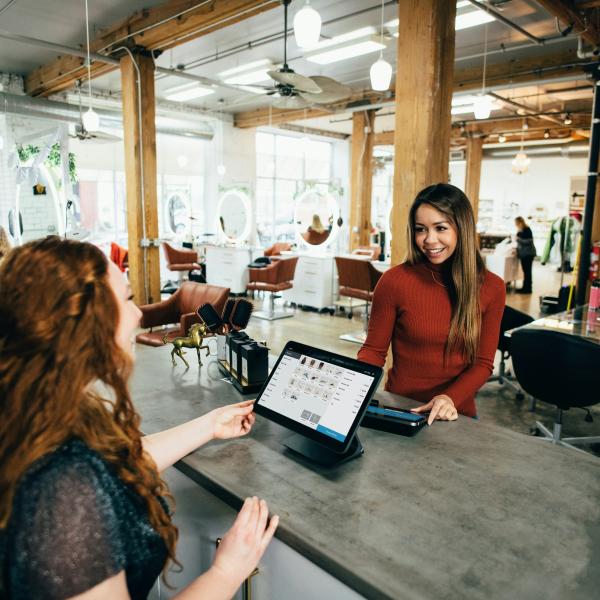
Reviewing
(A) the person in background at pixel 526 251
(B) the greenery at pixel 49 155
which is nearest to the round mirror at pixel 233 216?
(B) the greenery at pixel 49 155

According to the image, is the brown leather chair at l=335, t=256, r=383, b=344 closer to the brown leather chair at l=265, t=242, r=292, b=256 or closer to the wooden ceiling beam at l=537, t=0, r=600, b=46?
the brown leather chair at l=265, t=242, r=292, b=256

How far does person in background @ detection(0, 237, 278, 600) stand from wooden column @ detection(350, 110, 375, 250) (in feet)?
33.1

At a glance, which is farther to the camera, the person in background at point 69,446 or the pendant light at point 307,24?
the pendant light at point 307,24

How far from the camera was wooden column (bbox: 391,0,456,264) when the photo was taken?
3381 mm

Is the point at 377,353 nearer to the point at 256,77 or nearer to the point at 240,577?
the point at 240,577

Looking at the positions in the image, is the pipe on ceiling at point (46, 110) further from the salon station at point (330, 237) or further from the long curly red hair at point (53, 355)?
the long curly red hair at point (53, 355)

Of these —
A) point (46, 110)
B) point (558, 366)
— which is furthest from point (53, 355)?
point (46, 110)

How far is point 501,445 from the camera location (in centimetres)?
151

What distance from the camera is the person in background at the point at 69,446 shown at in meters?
0.75

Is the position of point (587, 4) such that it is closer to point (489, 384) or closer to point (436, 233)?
point (489, 384)

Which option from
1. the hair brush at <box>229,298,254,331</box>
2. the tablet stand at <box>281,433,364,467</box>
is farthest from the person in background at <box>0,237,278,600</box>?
the hair brush at <box>229,298,254,331</box>

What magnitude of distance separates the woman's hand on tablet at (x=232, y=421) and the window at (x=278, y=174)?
12.6 m

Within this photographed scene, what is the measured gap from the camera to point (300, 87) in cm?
477

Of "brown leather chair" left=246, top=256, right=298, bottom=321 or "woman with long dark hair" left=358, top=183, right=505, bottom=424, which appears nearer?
"woman with long dark hair" left=358, top=183, right=505, bottom=424
